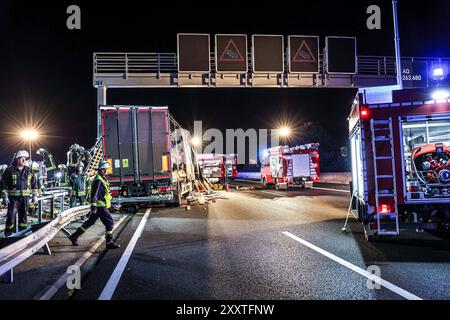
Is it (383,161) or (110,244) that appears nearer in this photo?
(383,161)

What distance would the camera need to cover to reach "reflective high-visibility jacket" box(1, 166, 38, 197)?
8531 mm

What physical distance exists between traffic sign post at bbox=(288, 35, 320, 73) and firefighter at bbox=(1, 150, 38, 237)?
13111 millimetres

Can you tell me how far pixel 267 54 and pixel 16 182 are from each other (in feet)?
42.8

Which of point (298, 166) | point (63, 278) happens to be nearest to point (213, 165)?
point (298, 166)

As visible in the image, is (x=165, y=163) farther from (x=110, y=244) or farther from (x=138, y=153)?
(x=110, y=244)

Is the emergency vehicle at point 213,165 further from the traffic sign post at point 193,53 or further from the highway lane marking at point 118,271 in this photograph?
the highway lane marking at point 118,271

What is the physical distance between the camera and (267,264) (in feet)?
20.4

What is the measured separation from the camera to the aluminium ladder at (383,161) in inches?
280

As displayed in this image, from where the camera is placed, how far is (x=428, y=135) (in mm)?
8516

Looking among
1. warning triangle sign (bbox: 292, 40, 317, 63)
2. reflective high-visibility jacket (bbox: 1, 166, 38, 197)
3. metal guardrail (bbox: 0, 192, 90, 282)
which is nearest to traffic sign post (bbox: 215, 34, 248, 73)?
warning triangle sign (bbox: 292, 40, 317, 63)

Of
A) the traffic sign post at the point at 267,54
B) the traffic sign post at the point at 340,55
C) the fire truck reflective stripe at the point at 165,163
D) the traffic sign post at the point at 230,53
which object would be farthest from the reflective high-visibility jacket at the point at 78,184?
the traffic sign post at the point at 340,55
